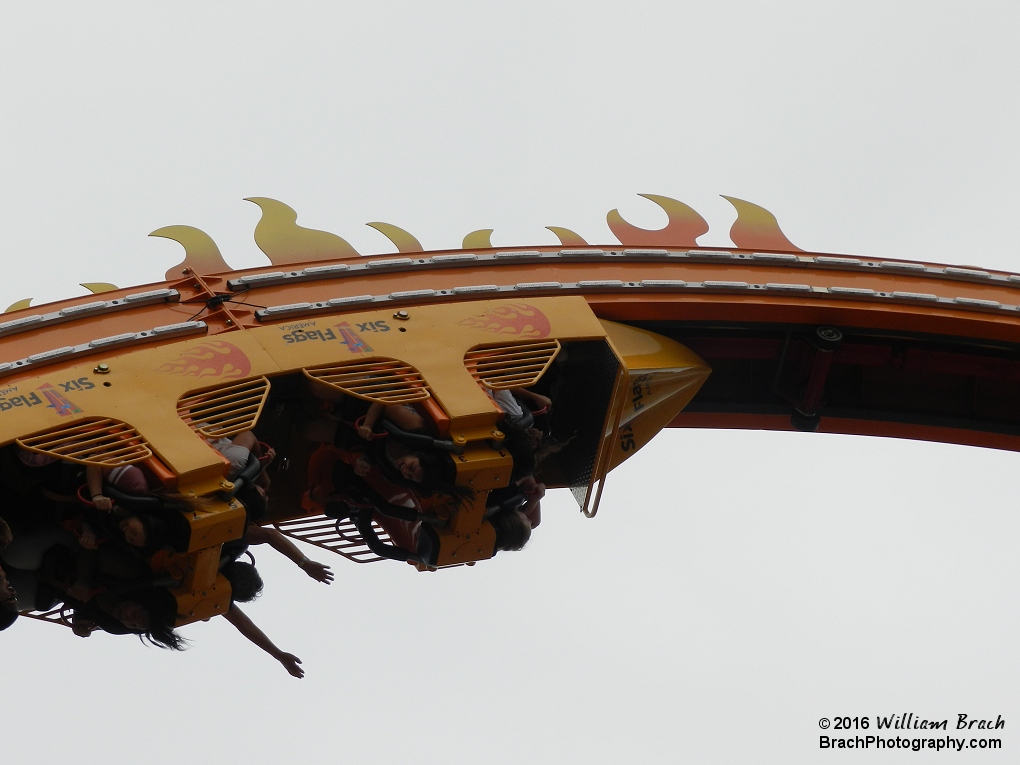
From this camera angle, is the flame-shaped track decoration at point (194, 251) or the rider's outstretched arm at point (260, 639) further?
the flame-shaped track decoration at point (194, 251)

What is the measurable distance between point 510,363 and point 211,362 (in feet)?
8.31

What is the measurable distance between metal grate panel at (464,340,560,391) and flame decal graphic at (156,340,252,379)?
6.26ft

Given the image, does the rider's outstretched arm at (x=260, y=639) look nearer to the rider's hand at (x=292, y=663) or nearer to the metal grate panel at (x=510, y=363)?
the rider's hand at (x=292, y=663)

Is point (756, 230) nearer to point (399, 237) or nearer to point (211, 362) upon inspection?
point (399, 237)

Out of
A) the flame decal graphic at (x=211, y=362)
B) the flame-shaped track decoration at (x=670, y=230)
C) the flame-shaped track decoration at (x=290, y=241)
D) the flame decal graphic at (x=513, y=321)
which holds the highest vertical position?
the flame-shaped track decoration at (x=670, y=230)

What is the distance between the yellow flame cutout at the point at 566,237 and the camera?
18.6m

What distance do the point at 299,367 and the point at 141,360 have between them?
1.25m

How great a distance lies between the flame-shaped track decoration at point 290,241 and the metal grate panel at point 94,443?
3529 millimetres

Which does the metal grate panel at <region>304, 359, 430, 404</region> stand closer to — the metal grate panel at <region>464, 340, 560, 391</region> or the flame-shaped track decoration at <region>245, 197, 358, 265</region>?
the metal grate panel at <region>464, 340, 560, 391</region>

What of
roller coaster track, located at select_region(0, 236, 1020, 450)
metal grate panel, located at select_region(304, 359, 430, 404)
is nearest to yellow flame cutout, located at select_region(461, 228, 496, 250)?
roller coaster track, located at select_region(0, 236, 1020, 450)

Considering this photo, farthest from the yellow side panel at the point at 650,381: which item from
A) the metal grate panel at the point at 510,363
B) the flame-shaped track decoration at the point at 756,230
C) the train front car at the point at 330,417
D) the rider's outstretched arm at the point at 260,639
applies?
the rider's outstretched arm at the point at 260,639

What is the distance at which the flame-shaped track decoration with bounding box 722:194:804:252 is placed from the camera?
62.5 feet

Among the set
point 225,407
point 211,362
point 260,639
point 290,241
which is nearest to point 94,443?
point 225,407

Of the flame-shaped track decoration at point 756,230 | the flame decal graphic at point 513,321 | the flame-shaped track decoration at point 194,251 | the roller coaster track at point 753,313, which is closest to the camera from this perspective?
the flame decal graphic at point 513,321
